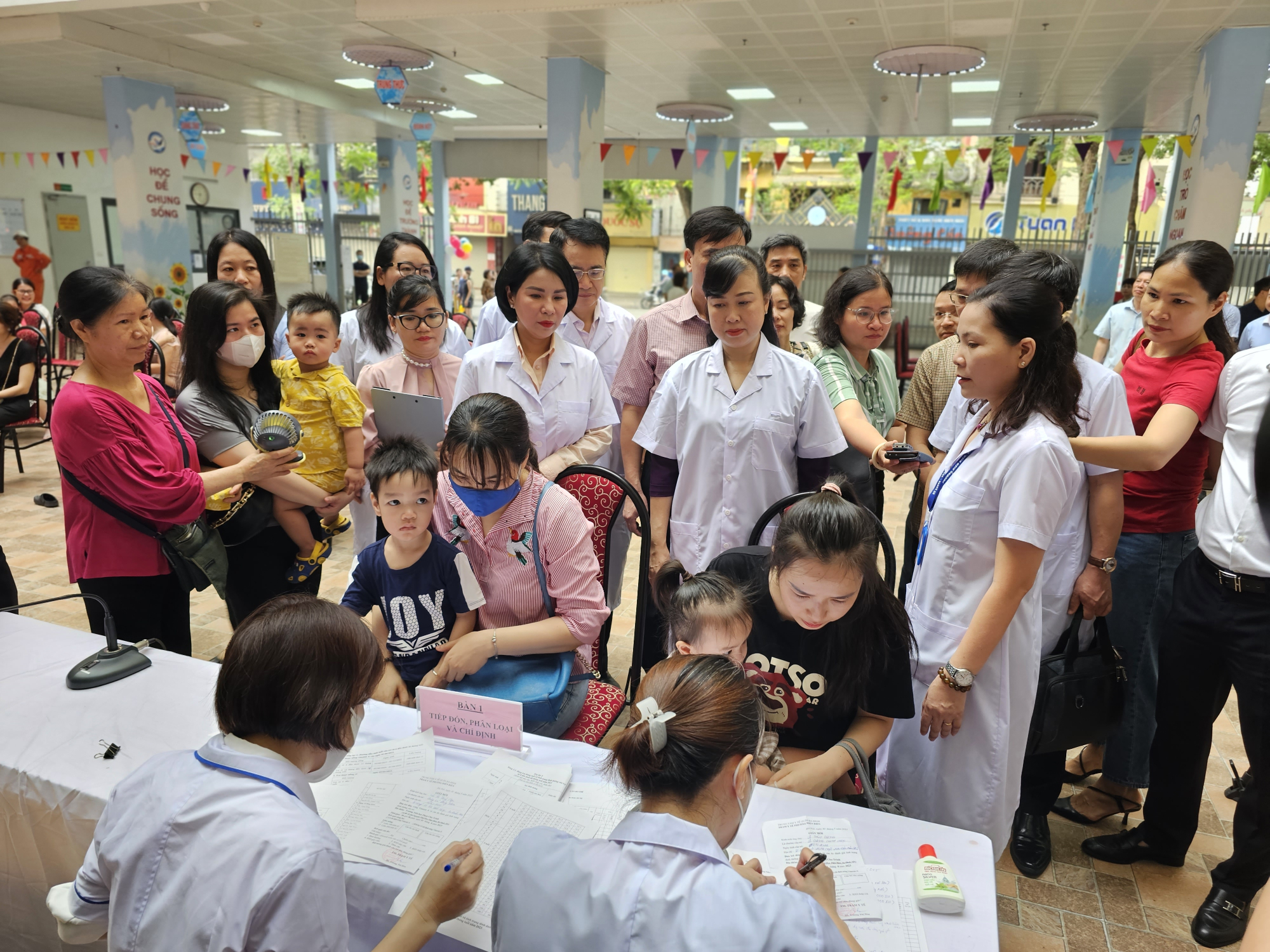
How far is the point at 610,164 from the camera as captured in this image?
1598cm

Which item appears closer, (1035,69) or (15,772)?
(15,772)

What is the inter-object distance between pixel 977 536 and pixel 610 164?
15.6 meters

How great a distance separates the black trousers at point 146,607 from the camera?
2.34 m

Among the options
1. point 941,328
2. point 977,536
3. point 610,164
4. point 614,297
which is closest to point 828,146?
point 614,297

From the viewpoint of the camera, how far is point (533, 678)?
2.05 m

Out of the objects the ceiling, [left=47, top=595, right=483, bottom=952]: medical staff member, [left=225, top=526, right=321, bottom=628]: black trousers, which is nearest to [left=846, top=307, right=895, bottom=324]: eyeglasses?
[left=225, top=526, right=321, bottom=628]: black trousers

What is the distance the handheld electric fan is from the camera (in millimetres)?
2377

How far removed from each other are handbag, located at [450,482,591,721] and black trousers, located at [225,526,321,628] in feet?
3.72

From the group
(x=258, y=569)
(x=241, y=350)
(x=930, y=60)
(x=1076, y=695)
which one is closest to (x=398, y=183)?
(x=930, y=60)

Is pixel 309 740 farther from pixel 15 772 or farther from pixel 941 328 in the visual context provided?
pixel 941 328

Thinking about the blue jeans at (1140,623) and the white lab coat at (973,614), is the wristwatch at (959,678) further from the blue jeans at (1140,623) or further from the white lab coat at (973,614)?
the blue jeans at (1140,623)

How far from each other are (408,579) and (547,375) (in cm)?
108

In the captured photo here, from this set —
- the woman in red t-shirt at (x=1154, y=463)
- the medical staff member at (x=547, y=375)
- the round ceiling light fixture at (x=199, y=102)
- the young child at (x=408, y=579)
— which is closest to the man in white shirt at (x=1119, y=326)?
the woman in red t-shirt at (x=1154, y=463)

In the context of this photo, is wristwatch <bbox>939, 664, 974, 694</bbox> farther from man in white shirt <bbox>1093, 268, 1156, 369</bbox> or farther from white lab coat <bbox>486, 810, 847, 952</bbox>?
man in white shirt <bbox>1093, 268, 1156, 369</bbox>
